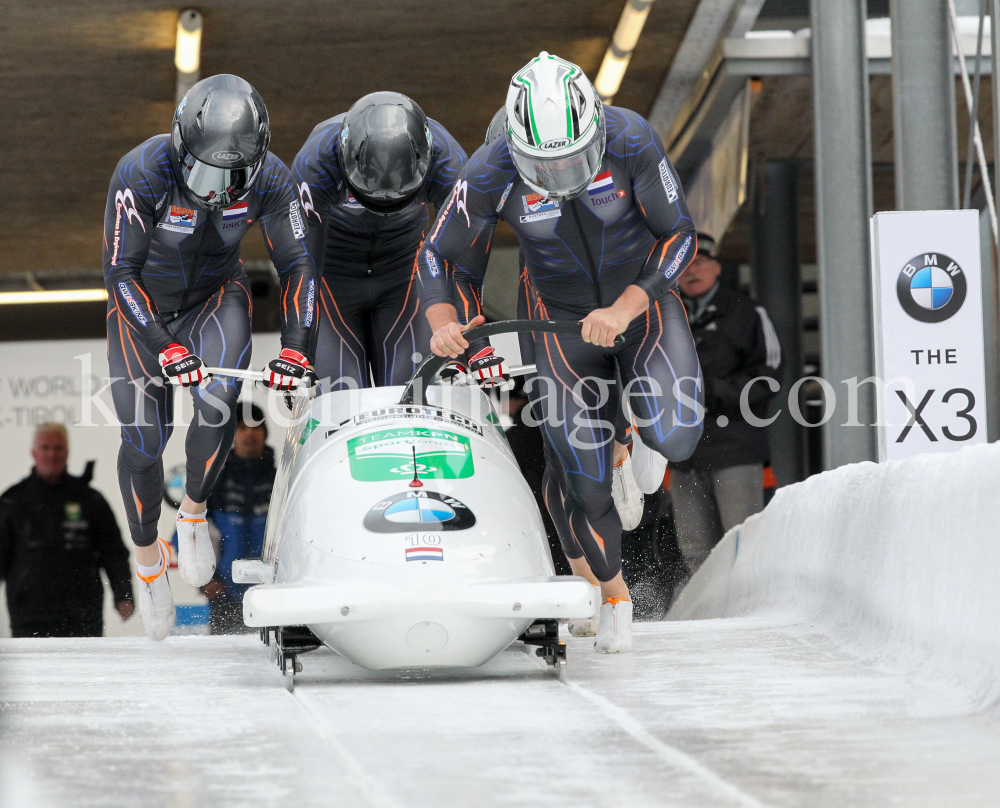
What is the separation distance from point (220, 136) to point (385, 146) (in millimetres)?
459

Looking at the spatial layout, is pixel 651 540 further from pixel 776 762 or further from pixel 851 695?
pixel 776 762

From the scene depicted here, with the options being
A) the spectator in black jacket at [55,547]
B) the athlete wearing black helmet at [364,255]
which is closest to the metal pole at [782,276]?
the spectator in black jacket at [55,547]

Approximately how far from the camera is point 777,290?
9.02 metres

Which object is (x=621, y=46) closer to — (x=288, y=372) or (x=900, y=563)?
(x=288, y=372)

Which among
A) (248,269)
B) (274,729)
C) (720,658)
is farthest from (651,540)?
(248,269)

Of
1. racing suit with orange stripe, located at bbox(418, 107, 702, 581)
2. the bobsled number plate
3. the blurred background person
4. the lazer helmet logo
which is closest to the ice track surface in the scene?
the bobsled number plate

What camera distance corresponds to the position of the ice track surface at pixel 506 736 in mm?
1671

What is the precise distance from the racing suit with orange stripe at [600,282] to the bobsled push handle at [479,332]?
28cm

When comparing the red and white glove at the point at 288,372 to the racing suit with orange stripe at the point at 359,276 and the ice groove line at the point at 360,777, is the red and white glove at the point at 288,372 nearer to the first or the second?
the racing suit with orange stripe at the point at 359,276

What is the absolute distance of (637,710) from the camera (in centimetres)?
230

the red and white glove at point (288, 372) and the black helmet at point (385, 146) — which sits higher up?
the black helmet at point (385, 146)

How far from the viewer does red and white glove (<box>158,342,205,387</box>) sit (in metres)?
3.51

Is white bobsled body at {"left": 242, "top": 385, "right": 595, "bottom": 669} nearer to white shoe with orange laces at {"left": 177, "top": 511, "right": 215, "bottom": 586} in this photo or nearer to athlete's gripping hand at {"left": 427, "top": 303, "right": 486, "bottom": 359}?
athlete's gripping hand at {"left": 427, "top": 303, "right": 486, "bottom": 359}

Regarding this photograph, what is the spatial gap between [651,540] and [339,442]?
352 centimetres
